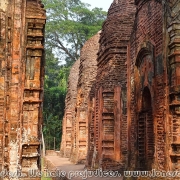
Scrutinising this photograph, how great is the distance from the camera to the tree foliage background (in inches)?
1173

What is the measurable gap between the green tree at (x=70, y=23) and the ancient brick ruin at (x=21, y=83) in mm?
24116

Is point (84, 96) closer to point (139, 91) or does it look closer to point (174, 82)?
point (139, 91)

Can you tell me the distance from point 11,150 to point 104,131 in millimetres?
6513

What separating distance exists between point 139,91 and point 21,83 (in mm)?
3899

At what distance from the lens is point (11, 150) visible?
6141 mm

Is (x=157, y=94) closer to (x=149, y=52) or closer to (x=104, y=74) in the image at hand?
(x=149, y=52)

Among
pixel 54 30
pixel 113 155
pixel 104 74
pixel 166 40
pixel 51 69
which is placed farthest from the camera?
pixel 51 69

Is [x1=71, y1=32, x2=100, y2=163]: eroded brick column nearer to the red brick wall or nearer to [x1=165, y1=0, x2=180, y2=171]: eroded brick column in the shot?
the red brick wall

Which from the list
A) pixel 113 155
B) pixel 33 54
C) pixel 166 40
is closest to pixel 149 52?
pixel 166 40

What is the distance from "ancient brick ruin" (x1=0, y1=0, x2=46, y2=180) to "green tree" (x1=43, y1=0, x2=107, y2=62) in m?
24.1

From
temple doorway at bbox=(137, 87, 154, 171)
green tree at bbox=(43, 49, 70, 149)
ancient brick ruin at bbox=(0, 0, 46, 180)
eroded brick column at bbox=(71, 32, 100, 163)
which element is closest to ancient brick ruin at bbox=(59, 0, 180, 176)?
temple doorway at bbox=(137, 87, 154, 171)

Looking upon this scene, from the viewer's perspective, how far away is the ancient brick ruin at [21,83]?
617cm

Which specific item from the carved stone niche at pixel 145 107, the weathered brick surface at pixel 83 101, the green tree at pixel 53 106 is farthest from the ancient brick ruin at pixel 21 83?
the green tree at pixel 53 106

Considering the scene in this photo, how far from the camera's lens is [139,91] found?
9.30 meters
